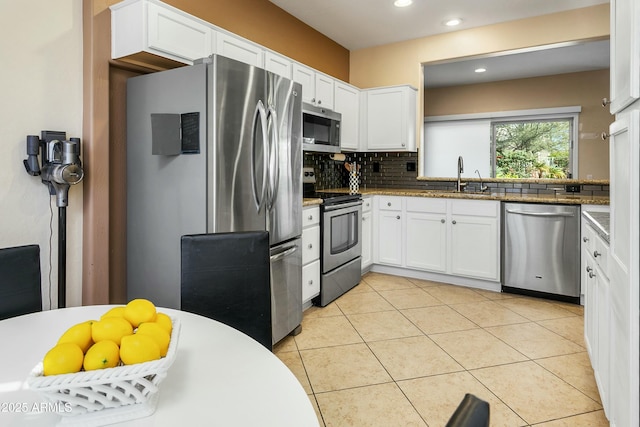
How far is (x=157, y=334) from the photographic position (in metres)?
0.77

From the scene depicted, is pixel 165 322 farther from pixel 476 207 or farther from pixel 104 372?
pixel 476 207

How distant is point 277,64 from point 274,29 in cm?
68

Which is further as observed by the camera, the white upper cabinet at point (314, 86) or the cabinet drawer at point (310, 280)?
the white upper cabinet at point (314, 86)

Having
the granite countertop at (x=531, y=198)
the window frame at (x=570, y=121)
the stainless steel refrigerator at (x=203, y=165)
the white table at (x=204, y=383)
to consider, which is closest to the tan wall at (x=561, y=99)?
the window frame at (x=570, y=121)

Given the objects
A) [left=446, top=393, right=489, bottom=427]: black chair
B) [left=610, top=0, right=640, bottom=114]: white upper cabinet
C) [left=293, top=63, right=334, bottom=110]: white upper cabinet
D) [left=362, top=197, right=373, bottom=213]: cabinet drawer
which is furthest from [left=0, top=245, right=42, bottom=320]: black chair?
[left=362, top=197, right=373, bottom=213]: cabinet drawer

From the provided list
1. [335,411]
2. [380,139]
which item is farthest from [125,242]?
[380,139]

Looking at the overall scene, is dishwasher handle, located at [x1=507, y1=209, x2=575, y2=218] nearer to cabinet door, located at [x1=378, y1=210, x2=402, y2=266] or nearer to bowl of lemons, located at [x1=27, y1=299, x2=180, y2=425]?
cabinet door, located at [x1=378, y1=210, x2=402, y2=266]

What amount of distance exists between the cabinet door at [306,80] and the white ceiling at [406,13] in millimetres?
650

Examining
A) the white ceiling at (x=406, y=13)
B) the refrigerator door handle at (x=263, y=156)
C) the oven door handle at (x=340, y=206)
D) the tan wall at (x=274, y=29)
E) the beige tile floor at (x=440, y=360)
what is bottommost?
the beige tile floor at (x=440, y=360)

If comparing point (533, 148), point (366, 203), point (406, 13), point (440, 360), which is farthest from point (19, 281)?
point (533, 148)

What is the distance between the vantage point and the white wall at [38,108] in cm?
197

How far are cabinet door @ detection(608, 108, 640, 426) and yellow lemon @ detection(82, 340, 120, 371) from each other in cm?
135

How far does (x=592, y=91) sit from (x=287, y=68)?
550 cm

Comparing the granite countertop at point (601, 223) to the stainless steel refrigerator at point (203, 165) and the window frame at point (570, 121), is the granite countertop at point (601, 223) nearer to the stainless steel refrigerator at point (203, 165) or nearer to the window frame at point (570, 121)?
the stainless steel refrigerator at point (203, 165)
